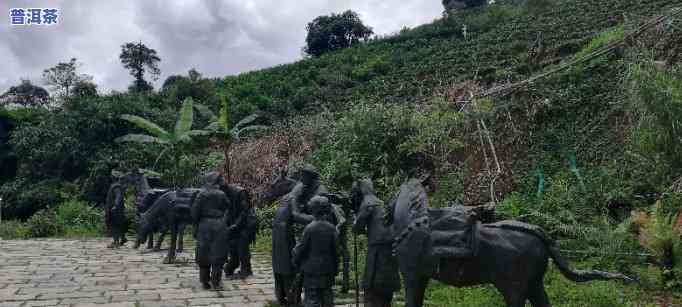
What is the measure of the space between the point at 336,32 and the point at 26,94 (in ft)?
79.6

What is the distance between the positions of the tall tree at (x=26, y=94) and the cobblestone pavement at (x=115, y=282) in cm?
3519

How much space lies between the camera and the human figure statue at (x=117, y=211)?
42.9ft

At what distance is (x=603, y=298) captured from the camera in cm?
648

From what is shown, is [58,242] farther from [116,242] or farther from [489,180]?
[489,180]

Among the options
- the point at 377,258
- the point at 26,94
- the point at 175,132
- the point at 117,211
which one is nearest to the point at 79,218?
the point at 175,132

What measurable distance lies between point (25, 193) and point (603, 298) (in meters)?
20.8

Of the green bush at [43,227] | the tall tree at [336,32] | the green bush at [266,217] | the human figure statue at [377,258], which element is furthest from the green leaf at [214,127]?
the tall tree at [336,32]

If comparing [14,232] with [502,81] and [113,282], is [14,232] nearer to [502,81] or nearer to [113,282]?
[113,282]

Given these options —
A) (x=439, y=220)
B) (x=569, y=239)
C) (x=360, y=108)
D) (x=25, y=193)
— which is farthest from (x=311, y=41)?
(x=439, y=220)

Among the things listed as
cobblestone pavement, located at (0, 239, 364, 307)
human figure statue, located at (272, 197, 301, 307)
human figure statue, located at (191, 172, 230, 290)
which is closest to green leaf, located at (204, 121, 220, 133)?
cobblestone pavement, located at (0, 239, 364, 307)

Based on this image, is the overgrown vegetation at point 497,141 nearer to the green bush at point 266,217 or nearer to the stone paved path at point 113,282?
the green bush at point 266,217

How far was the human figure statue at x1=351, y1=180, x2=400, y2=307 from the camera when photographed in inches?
213

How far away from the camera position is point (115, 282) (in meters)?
8.55

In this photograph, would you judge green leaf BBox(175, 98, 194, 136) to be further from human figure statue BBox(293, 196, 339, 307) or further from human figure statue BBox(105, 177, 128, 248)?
human figure statue BBox(293, 196, 339, 307)
